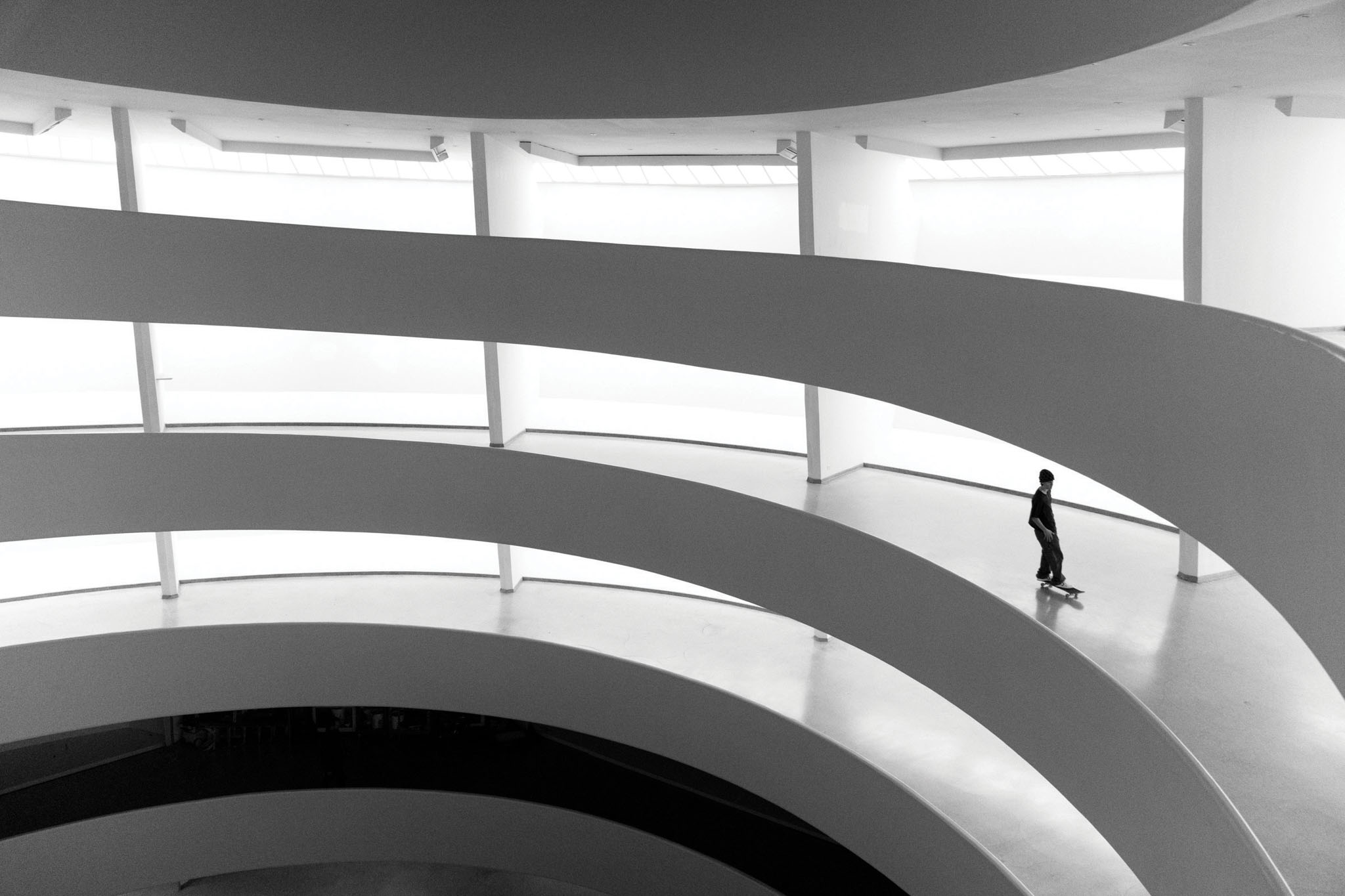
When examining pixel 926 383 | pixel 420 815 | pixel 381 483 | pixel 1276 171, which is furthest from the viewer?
pixel 420 815

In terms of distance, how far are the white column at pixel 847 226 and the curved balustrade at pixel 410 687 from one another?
3976mm

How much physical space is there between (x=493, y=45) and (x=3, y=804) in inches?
606

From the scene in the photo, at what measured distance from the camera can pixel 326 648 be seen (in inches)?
676

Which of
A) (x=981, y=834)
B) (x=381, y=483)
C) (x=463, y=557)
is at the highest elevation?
(x=381, y=483)

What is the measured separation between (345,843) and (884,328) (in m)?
13.6

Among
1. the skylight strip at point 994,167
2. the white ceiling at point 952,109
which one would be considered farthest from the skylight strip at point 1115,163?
the white ceiling at point 952,109

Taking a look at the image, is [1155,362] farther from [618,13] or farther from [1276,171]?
[618,13]

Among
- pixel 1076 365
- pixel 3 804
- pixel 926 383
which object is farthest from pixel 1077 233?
pixel 3 804

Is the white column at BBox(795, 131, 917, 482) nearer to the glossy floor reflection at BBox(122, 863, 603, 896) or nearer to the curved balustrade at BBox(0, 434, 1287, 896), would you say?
the curved balustrade at BBox(0, 434, 1287, 896)

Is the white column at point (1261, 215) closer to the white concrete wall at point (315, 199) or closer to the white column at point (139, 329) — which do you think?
the white concrete wall at point (315, 199)

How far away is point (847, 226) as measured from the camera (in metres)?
15.1

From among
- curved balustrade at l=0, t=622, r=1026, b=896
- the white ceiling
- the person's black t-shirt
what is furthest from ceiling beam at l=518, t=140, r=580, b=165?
the person's black t-shirt

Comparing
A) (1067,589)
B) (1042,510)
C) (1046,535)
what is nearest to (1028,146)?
(1042,510)

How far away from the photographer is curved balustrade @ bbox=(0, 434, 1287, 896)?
11055 mm
